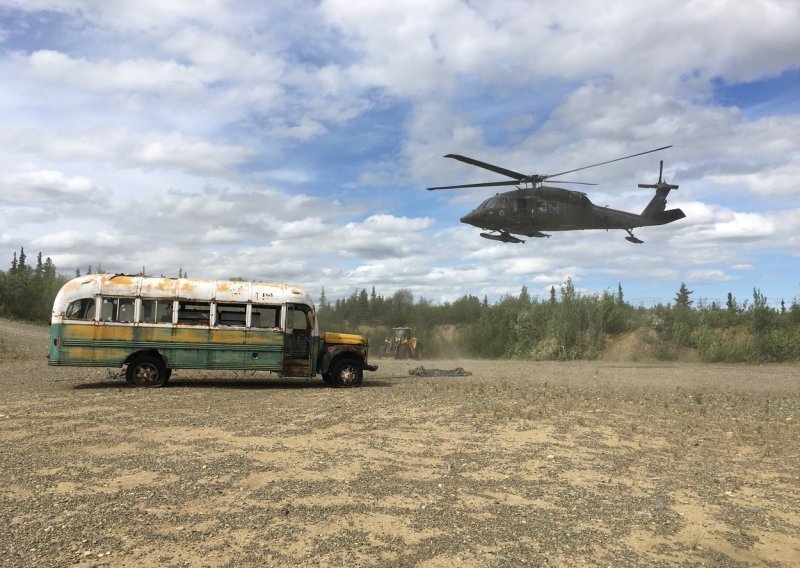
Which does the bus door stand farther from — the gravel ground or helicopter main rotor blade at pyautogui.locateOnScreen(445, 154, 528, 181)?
helicopter main rotor blade at pyautogui.locateOnScreen(445, 154, 528, 181)

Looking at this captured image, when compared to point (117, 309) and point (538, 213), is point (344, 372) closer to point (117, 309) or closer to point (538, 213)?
point (117, 309)

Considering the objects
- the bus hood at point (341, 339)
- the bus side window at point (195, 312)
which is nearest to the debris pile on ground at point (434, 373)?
the bus hood at point (341, 339)

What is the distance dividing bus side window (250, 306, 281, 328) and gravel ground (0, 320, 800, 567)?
2573 mm

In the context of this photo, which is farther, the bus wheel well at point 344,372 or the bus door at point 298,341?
the bus wheel well at point 344,372

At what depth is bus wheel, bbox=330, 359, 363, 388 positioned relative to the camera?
1716 cm

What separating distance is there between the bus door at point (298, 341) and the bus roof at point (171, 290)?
33cm

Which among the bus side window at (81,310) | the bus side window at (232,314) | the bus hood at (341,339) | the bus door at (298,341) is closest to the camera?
the bus side window at (81,310)

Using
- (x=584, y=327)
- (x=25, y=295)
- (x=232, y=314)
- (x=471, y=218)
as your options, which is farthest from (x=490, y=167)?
(x=25, y=295)

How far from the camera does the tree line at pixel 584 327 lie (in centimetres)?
3466

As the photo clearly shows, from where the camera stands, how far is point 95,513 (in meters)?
5.92

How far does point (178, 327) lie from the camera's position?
15.6 m

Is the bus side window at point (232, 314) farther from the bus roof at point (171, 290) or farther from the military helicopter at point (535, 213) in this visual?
the military helicopter at point (535, 213)

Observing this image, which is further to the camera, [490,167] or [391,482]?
[490,167]

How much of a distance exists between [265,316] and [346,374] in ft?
9.68
